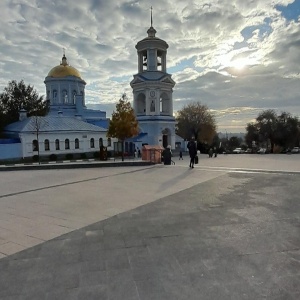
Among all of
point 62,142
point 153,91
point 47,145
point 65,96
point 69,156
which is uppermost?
point 65,96

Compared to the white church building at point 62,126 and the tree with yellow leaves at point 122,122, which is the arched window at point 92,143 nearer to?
the white church building at point 62,126

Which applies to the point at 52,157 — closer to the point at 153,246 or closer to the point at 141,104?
the point at 141,104

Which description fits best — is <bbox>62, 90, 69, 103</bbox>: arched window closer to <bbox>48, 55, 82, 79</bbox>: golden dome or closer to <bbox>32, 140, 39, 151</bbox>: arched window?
<bbox>48, 55, 82, 79</bbox>: golden dome

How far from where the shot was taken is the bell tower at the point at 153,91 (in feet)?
122

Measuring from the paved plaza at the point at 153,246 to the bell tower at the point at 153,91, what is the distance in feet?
103

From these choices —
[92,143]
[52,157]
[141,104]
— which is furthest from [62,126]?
[141,104]

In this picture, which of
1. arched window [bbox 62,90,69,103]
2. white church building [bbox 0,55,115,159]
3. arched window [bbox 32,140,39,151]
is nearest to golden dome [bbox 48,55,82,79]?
white church building [bbox 0,55,115,159]

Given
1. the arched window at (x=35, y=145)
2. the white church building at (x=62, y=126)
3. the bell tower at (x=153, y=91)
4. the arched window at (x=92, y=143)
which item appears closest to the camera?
the white church building at (x=62, y=126)

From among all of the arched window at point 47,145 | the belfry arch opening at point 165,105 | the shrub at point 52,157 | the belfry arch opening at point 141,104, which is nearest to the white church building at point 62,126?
the arched window at point 47,145

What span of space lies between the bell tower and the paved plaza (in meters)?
31.4

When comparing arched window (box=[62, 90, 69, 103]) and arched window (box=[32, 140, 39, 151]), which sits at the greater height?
arched window (box=[62, 90, 69, 103])

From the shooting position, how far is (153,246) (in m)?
4.09

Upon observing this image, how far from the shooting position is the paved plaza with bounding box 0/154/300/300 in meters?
2.98

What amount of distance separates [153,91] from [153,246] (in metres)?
35.1
